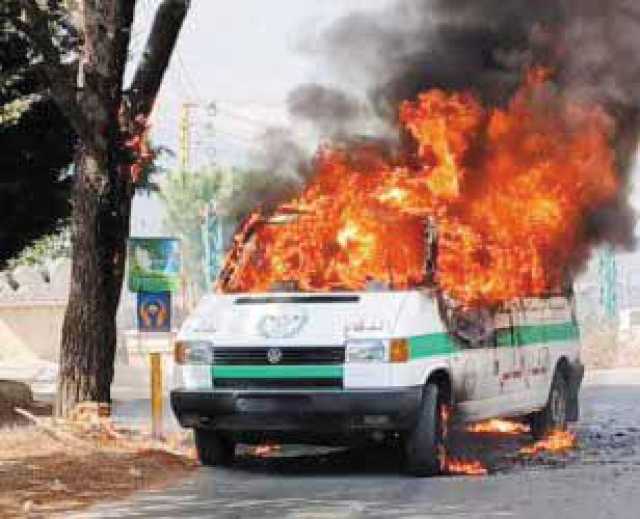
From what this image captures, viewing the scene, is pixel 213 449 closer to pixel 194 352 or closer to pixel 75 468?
pixel 194 352

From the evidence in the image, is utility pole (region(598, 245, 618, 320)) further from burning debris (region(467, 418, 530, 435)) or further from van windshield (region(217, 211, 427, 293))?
van windshield (region(217, 211, 427, 293))

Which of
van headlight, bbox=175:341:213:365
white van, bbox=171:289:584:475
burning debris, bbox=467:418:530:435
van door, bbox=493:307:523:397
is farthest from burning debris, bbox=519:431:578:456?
van headlight, bbox=175:341:213:365

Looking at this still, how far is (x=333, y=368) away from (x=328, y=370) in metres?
0.04

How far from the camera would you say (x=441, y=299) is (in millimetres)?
11062

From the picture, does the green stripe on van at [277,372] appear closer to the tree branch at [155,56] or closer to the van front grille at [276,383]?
the van front grille at [276,383]

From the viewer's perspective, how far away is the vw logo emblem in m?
10.5

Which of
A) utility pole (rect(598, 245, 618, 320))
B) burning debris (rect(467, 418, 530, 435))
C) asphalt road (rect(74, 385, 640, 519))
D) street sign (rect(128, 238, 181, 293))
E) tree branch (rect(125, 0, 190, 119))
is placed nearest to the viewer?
asphalt road (rect(74, 385, 640, 519))

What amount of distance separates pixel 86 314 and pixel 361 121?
4076 millimetres

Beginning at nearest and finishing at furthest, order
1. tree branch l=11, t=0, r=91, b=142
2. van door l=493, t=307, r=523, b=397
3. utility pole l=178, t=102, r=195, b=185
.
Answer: van door l=493, t=307, r=523, b=397, tree branch l=11, t=0, r=91, b=142, utility pole l=178, t=102, r=195, b=185

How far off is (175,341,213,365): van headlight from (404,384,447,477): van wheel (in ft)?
5.75

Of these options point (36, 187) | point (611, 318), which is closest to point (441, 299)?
point (36, 187)

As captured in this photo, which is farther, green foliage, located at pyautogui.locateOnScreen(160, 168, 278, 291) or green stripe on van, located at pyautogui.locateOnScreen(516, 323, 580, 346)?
green foliage, located at pyautogui.locateOnScreen(160, 168, 278, 291)

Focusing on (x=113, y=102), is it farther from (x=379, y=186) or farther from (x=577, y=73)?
(x=577, y=73)

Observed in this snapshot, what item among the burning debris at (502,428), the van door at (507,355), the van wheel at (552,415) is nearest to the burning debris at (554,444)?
the van wheel at (552,415)
